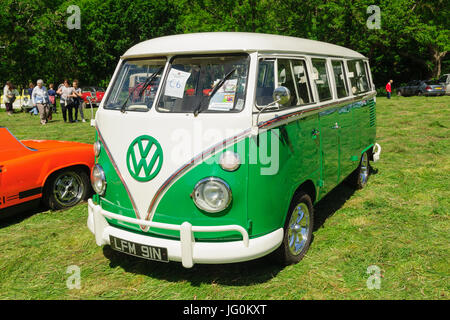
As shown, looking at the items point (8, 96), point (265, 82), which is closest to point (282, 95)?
point (265, 82)

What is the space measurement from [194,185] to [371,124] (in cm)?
457

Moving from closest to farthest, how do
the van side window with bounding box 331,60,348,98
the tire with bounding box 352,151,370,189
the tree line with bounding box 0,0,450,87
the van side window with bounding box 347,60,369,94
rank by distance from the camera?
the van side window with bounding box 331,60,348,98 < the van side window with bounding box 347,60,369,94 < the tire with bounding box 352,151,370,189 < the tree line with bounding box 0,0,450,87

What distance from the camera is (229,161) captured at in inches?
135

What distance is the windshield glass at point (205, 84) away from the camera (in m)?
3.73

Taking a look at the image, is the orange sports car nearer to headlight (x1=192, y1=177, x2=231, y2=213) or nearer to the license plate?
the license plate

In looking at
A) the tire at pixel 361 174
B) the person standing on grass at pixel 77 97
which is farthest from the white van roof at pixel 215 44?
the person standing on grass at pixel 77 97

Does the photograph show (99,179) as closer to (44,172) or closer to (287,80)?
(44,172)

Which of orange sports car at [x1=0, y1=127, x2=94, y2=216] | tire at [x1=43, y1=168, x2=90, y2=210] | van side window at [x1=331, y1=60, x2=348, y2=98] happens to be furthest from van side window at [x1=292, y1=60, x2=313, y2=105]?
tire at [x1=43, y1=168, x2=90, y2=210]

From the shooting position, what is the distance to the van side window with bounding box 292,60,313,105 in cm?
434

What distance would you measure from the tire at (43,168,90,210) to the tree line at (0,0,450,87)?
93.2 ft

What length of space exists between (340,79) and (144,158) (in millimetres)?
3180

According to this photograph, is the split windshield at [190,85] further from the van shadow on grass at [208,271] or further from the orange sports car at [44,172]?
the orange sports car at [44,172]

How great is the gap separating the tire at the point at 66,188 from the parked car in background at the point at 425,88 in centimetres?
2795

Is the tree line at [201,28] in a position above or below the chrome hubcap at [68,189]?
above
